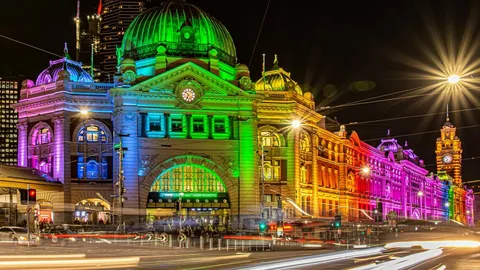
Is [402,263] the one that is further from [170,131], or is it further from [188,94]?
[188,94]

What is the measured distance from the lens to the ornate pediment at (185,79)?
81.5 meters

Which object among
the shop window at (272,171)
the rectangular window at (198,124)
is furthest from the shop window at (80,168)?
the shop window at (272,171)

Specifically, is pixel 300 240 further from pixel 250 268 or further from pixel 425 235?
pixel 250 268

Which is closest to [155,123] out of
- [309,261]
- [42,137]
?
[42,137]

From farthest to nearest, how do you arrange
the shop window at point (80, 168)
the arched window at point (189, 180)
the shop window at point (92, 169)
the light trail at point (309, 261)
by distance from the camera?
1. the shop window at point (92, 169)
2. the shop window at point (80, 168)
3. the arched window at point (189, 180)
4. the light trail at point (309, 261)

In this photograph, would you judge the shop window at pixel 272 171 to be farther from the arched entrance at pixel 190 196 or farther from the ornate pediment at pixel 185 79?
the ornate pediment at pixel 185 79

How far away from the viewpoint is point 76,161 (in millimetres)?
82812

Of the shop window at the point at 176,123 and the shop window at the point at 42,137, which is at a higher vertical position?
the shop window at the point at 176,123

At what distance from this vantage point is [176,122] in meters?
83.0

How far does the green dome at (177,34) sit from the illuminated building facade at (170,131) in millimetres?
148

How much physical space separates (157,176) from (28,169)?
1414 cm

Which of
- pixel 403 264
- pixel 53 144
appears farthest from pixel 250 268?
pixel 53 144

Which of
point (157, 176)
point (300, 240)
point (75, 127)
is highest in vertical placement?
point (75, 127)

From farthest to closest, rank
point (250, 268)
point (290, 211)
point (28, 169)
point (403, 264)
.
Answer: point (290, 211), point (28, 169), point (403, 264), point (250, 268)
